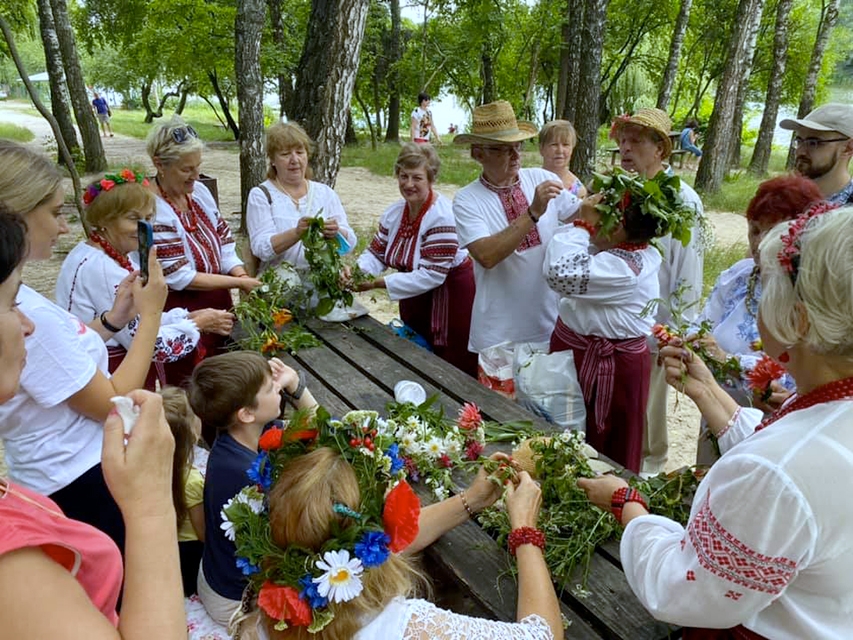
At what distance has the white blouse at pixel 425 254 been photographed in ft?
12.8

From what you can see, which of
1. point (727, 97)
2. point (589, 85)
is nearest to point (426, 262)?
Answer: point (589, 85)

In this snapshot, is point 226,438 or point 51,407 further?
point 226,438

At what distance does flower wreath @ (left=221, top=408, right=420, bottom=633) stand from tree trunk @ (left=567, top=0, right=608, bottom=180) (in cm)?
719

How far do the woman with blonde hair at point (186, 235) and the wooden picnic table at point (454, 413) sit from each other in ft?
2.02

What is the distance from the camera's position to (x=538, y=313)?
3.77 m

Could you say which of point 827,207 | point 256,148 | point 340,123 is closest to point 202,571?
point 827,207

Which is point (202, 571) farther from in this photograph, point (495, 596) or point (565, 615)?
point (565, 615)

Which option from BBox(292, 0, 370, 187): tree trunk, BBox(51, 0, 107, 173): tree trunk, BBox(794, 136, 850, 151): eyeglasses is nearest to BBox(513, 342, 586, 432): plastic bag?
BBox(794, 136, 850, 151): eyeglasses

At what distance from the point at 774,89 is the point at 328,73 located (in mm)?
14314

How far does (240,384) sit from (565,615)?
1.30 meters

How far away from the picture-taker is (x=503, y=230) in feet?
11.6

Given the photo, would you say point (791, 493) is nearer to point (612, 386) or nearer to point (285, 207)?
point (612, 386)

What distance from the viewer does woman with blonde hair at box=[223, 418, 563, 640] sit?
55.1 inches

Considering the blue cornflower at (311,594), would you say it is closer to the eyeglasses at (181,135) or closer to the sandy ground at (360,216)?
the sandy ground at (360,216)
